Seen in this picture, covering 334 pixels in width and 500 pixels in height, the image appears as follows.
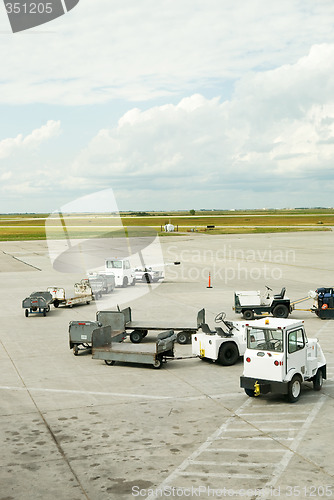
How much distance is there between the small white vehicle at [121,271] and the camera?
133ft

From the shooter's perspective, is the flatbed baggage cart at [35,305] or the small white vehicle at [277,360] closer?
the small white vehicle at [277,360]

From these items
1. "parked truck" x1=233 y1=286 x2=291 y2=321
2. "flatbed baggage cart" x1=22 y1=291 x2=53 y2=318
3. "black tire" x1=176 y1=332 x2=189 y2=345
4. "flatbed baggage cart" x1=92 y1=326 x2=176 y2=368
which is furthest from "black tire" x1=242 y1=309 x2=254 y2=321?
"flatbed baggage cart" x1=22 y1=291 x2=53 y2=318

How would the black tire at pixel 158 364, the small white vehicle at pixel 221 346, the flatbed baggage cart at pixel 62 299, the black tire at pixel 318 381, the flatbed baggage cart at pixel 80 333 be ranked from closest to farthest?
the black tire at pixel 318 381 < the black tire at pixel 158 364 < the small white vehicle at pixel 221 346 < the flatbed baggage cart at pixel 80 333 < the flatbed baggage cart at pixel 62 299

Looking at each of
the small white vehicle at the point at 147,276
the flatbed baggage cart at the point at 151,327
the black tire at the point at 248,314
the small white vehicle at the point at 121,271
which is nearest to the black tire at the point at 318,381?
the flatbed baggage cart at the point at 151,327

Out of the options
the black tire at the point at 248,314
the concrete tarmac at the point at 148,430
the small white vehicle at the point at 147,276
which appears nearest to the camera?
the concrete tarmac at the point at 148,430

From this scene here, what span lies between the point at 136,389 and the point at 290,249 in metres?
58.3

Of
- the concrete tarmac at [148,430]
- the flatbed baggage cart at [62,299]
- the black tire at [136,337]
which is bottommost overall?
the concrete tarmac at [148,430]

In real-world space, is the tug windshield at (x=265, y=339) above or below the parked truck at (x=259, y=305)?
above

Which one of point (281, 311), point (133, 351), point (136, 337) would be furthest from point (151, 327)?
point (281, 311)

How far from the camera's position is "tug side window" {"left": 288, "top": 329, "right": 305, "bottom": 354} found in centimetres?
1563

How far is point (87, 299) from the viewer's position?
33.7 m

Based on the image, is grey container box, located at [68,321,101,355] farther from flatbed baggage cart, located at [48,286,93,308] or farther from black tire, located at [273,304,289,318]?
flatbed baggage cart, located at [48,286,93,308]

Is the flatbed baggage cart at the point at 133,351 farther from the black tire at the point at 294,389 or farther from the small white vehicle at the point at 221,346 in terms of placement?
the black tire at the point at 294,389

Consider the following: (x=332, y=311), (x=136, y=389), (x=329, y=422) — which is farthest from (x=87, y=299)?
(x=329, y=422)
